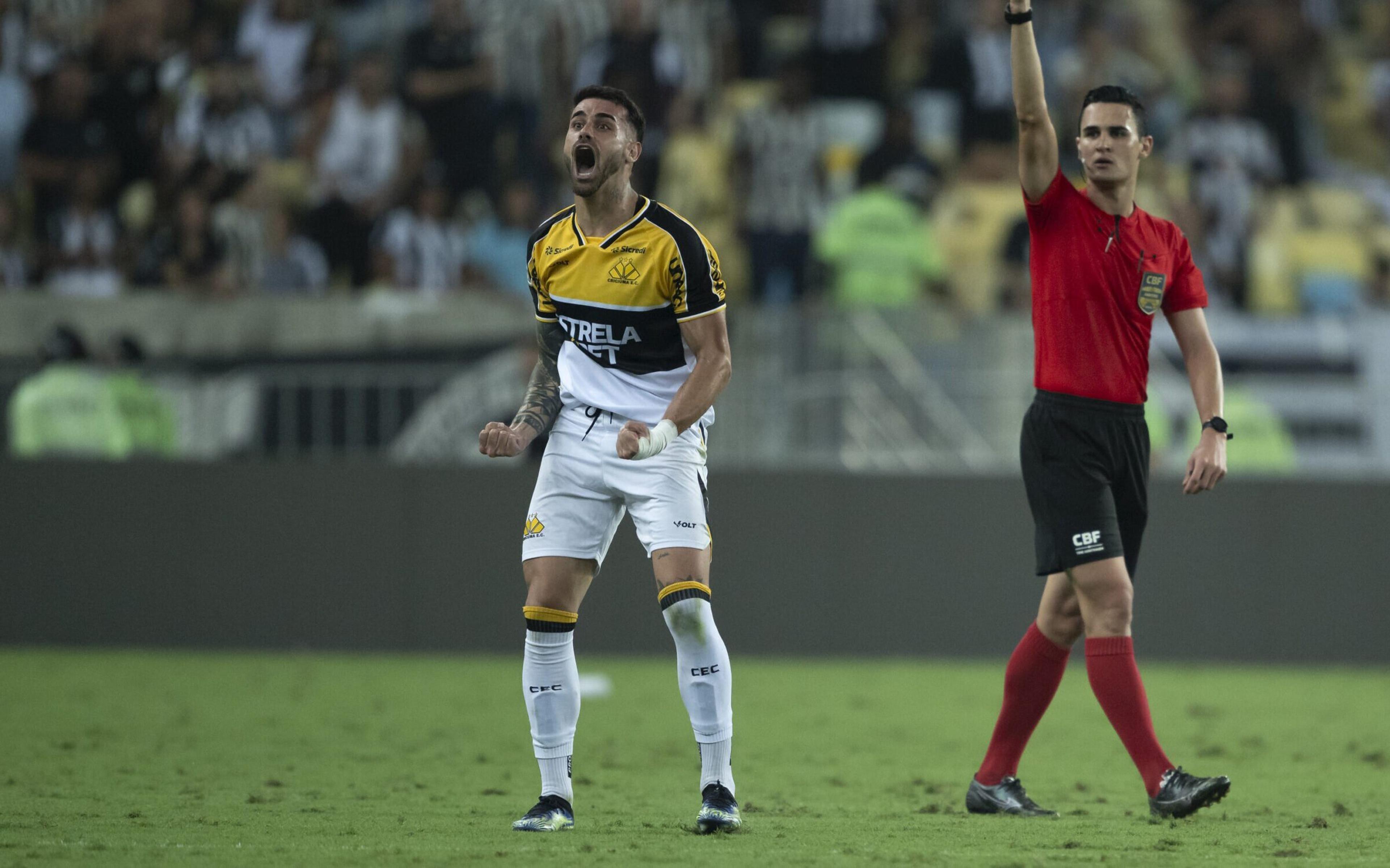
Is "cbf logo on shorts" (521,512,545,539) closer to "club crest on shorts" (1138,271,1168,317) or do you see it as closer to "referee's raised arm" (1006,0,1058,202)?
"referee's raised arm" (1006,0,1058,202)

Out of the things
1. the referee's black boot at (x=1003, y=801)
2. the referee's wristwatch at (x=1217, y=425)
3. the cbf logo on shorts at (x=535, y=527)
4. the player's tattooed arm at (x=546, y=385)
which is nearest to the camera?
the cbf logo on shorts at (x=535, y=527)

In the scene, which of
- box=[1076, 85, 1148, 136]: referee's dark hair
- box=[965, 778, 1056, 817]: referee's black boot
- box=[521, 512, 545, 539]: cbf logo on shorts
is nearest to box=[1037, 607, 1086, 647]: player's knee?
box=[965, 778, 1056, 817]: referee's black boot

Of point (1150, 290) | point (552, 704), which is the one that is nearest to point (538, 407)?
point (552, 704)

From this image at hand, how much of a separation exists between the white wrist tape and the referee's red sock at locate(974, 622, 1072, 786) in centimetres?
157

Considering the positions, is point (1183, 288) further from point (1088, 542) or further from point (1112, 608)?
point (1112, 608)

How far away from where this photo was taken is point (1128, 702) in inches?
227

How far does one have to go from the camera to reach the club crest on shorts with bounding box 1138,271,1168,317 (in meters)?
5.92

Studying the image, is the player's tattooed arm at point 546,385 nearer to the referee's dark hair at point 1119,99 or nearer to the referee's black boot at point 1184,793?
the referee's dark hair at point 1119,99

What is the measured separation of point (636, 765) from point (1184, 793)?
8.63ft

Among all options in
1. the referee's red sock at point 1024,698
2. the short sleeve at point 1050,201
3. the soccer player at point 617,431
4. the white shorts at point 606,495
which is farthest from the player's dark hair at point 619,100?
the referee's red sock at point 1024,698

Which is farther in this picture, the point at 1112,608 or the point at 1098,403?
the point at 1098,403

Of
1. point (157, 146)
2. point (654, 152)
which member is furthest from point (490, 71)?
point (157, 146)

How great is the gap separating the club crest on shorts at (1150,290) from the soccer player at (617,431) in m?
1.44

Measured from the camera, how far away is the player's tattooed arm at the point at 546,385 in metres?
5.73
